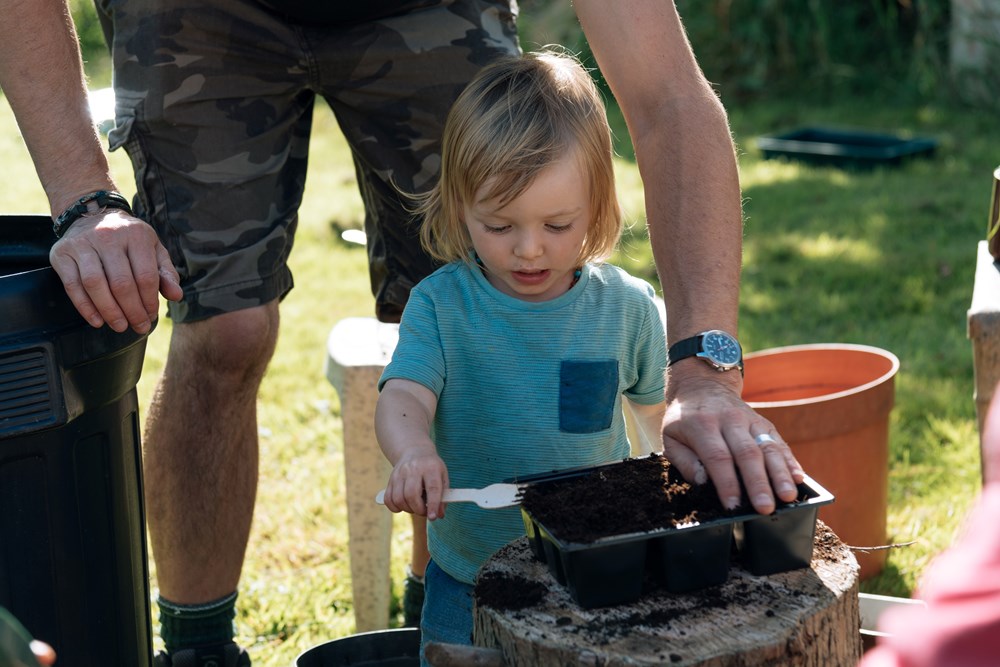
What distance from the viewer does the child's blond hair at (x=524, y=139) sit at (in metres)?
2.02

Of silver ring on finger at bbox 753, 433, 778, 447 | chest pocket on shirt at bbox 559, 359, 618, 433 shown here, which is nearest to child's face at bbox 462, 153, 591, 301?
chest pocket on shirt at bbox 559, 359, 618, 433

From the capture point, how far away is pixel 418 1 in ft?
8.54

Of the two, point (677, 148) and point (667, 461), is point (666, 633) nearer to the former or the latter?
point (667, 461)

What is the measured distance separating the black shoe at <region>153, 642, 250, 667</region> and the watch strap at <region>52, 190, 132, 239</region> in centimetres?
94

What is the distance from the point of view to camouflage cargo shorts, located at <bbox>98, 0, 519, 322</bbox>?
8.16ft

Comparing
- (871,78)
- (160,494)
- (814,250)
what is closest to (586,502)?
(160,494)

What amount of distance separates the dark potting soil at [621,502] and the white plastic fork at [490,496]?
0.6 inches

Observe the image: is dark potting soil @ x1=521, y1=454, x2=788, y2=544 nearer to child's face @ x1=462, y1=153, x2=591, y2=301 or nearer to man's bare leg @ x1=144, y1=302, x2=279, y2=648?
child's face @ x1=462, y1=153, x2=591, y2=301

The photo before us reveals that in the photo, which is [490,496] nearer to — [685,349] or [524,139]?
[685,349]

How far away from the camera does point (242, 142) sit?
2535mm

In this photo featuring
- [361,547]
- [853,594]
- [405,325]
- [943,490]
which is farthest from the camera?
[943,490]

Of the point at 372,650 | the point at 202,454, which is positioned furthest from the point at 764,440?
the point at 202,454

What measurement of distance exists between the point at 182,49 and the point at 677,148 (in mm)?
1023

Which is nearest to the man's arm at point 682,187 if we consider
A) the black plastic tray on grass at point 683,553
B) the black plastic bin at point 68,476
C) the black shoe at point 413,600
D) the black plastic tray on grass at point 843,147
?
the black plastic tray on grass at point 683,553
